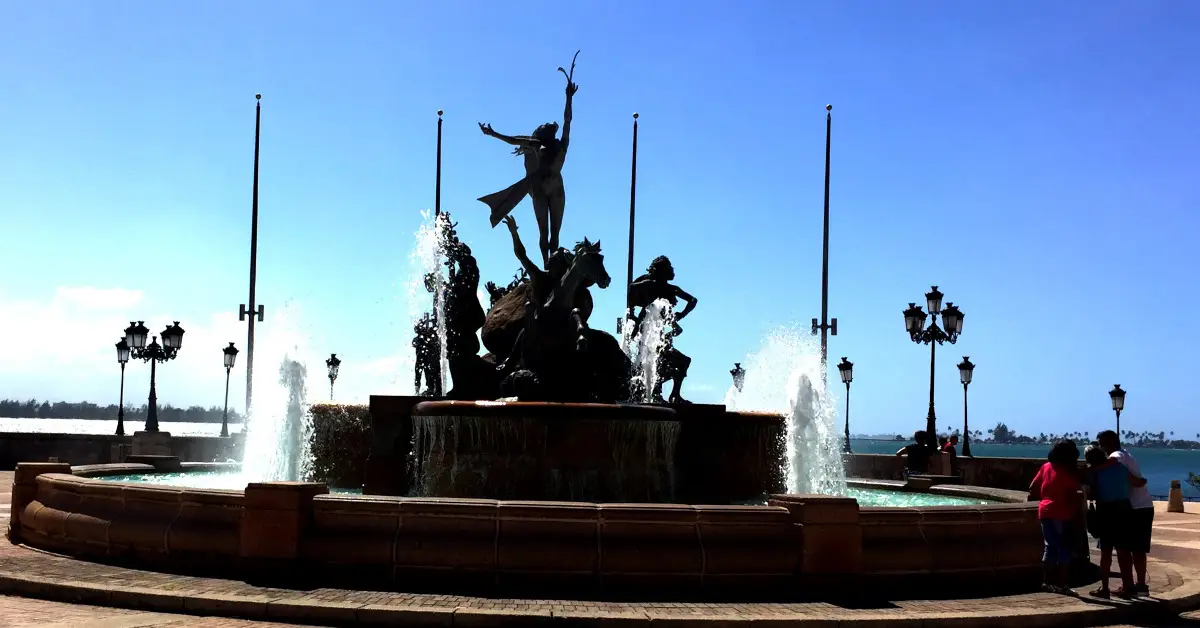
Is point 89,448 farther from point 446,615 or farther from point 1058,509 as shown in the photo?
point 1058,509

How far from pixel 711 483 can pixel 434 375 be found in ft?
18.7

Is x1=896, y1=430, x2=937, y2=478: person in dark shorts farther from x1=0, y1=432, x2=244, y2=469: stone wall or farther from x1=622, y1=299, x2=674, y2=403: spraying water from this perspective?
x1=0, y1=432, x2=244, y2=469: stone wall

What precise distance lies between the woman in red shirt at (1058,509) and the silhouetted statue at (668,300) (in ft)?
28.4

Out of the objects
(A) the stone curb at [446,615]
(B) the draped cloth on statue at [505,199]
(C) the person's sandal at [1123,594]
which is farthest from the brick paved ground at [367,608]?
(B) the draped cloth on statue at [505,199]

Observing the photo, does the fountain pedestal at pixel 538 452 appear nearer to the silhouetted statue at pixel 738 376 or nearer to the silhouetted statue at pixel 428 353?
the silhouetted statue at pixel 428 353

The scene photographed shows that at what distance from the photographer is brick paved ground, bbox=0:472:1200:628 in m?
8.45

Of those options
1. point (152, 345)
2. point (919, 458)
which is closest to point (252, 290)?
point (152, 345)

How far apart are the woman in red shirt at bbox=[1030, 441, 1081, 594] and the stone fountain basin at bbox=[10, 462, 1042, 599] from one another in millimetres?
611

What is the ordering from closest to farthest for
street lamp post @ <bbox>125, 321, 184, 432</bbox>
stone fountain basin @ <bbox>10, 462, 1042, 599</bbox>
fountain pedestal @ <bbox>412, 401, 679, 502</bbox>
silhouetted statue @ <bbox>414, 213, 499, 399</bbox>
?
stone fountain basin @ <bbox>10, 462, 1042, 599</bbox> → fountain pedestal @ <bbox>412, 401, 679, 502</bbox> → silhouetted statue @ <bbox>414, 213, 499, 399</bbox> → street lamp post @ <bbox>125, 321, 184, 432</bbox>

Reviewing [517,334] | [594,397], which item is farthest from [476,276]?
[594,397]

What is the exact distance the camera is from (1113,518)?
33.8 ft

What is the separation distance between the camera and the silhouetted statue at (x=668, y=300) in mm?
18797

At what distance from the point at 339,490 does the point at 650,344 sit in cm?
593

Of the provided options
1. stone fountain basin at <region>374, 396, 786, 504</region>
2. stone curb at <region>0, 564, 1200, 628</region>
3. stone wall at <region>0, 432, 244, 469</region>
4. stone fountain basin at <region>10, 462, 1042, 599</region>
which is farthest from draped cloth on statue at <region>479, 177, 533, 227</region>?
stone wall at <region>0, 432, 244, 469</region>
